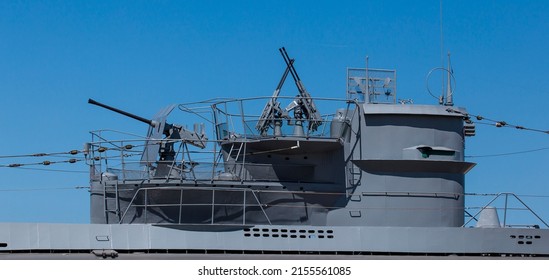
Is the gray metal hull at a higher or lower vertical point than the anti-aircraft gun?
lower

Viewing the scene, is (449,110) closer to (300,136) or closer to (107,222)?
(300,136)

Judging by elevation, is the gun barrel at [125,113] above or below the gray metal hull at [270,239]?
above

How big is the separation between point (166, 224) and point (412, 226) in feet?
26.6

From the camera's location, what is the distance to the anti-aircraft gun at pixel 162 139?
113 feet

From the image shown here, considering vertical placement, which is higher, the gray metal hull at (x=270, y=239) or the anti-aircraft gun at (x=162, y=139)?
the anti-aircraft gun at (x=162, y=139)

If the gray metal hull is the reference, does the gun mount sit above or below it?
above

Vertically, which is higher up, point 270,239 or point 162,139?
point 162,139

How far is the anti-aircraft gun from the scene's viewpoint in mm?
34344

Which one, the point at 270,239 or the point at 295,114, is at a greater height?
the point at 295,114

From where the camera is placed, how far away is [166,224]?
32344 millimetres

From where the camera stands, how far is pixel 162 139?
3441cm
